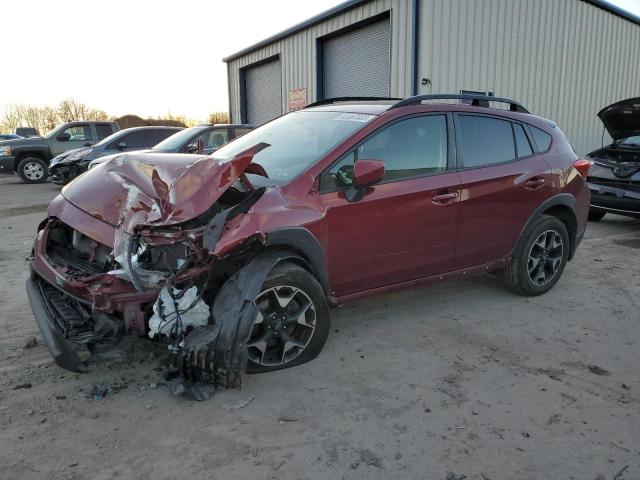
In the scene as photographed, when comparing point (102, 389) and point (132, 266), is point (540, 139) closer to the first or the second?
point (132, 266)

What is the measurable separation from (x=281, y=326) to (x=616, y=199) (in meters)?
6.47

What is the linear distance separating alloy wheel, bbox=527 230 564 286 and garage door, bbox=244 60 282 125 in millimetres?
12754

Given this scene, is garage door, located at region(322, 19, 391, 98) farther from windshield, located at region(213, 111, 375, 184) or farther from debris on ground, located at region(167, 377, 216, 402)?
debris on ground, located at region(167, 377, 216, 402)

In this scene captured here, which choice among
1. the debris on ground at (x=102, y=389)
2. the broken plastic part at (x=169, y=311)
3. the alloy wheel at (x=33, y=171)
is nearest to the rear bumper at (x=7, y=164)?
the alloy wheel at (x=33, y=171)

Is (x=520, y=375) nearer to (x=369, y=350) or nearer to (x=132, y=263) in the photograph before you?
(x=369, y=350)

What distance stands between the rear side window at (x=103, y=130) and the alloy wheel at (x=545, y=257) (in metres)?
14.0

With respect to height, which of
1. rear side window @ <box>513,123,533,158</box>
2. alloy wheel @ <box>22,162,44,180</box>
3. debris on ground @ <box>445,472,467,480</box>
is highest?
rear side window @ <box>513,123,533,158</box>

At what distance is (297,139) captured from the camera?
3.85 m

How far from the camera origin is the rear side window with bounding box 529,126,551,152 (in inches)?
180

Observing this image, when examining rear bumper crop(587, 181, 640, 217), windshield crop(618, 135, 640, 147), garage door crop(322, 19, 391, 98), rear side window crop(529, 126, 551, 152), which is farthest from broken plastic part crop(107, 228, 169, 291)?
garage door crop(322, 19, 391, 98)

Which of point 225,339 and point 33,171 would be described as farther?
point 33,171

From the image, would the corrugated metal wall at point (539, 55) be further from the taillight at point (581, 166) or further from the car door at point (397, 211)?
the car door at point (397, 211)

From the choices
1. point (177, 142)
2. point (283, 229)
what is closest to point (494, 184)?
point (283, 229)

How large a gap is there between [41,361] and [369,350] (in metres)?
2.19
